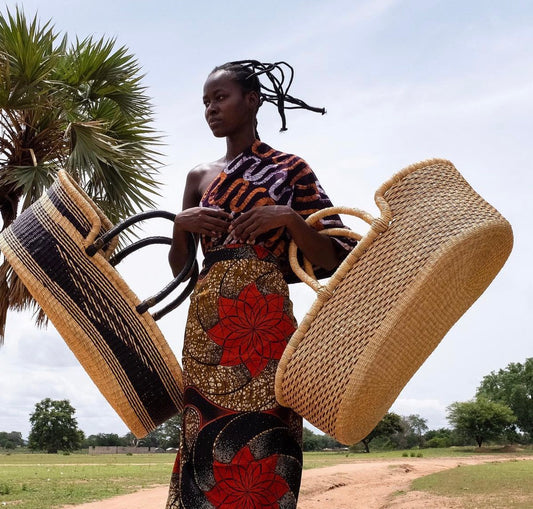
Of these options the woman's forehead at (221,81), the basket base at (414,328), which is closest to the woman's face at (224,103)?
the woman's forehead at (221,81)

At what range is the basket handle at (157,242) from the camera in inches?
82.4

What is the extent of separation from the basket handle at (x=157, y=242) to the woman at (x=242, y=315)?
0.06 metres

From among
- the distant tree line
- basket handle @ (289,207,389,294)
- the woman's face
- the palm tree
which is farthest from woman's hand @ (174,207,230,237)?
the distant tree line

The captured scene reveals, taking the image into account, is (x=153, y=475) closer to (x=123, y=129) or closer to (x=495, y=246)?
(x=123, y=129)

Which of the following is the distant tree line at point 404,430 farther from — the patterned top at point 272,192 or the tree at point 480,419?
the patterned top at point 272,192

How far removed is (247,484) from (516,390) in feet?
179

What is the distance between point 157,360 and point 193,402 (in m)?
0.18

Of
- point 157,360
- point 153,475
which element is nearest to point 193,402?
point 157,360

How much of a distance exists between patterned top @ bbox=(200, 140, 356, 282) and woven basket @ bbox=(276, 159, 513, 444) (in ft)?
0.56

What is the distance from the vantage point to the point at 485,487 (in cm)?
1229

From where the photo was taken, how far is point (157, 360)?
2.11m

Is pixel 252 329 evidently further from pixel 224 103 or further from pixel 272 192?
pixel 224 103

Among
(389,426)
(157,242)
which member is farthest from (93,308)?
(389,426)

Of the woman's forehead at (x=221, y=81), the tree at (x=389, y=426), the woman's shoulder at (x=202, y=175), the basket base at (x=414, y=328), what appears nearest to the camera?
the basket base at (x=414, y=328)
